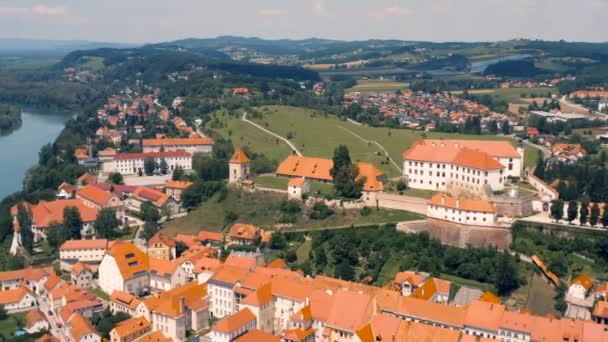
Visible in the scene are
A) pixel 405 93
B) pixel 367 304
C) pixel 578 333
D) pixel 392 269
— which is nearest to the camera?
pixel 578 333

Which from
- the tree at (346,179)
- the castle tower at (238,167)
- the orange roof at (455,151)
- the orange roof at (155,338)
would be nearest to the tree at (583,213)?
the orange roof at (455,151)

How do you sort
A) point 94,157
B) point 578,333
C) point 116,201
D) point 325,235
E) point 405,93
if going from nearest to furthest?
point 578,333 < point 325,235 < point 116,201 < point 94,157 < point 405,93

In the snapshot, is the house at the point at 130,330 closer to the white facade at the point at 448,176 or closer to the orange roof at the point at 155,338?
the orange roof at the point at 155,338

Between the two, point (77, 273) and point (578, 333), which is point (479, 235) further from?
point (77, 273)

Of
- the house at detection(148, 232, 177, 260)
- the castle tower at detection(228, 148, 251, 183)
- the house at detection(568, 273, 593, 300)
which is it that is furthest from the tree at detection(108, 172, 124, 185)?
the house at detection(568, 273, 593, 300)

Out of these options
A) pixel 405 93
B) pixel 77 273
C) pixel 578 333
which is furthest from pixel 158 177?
pixel 405 93

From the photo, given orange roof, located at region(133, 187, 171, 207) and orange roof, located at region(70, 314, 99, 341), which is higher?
orange roof, located at region(133, 187, 171, 207)

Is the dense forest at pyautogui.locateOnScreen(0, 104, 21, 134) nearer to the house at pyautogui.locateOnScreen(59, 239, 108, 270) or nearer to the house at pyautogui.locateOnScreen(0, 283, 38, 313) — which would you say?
the house at pyautogui.locateOnScreen(59, 239, 108, 270)

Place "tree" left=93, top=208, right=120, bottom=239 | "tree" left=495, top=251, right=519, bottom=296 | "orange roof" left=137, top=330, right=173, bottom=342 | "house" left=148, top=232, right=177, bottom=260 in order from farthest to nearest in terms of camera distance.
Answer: "tree" left=93, top=208, right=120, bottom=239 → "house" left=148, top=232, right=177, bottom=260 → "tree" left=495, top=251, right=519, bottom=296 → "orange roof" left=137, top=330, right=173, bottom=342
